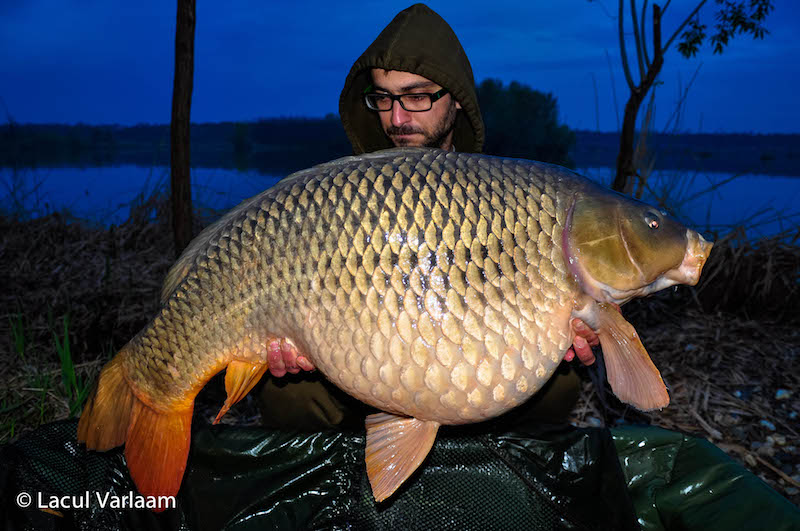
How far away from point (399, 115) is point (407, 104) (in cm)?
4

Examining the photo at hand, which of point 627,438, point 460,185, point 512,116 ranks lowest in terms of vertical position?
point 627,438

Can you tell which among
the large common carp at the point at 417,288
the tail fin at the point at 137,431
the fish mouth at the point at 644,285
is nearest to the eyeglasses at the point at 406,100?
the large common carp at the point at 417,288

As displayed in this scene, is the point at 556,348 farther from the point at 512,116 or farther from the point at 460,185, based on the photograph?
the point at 512,116

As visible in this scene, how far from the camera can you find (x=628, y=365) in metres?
1.05

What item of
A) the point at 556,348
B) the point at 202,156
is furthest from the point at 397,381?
the point at 202,156

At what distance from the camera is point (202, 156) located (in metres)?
19.1

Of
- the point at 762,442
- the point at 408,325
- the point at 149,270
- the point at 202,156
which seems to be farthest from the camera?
the point at 202,156

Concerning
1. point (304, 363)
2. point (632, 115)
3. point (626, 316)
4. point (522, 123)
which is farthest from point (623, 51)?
point (522, 123)

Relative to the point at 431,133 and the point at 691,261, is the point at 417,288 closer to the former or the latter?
the point at 691,261

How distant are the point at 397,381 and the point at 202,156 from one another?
772 inches

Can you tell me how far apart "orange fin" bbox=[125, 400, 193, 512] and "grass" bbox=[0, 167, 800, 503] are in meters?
0.80

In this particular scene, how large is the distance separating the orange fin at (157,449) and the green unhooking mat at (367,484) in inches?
8.1

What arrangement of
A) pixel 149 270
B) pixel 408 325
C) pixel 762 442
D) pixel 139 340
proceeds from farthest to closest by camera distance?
pixel 149 270
pixel 762 442
pixel 139 340
pixel 408 325

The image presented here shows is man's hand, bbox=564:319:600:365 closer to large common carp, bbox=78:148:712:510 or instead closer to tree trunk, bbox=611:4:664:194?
large common carp, bbox=78:148:712:510
